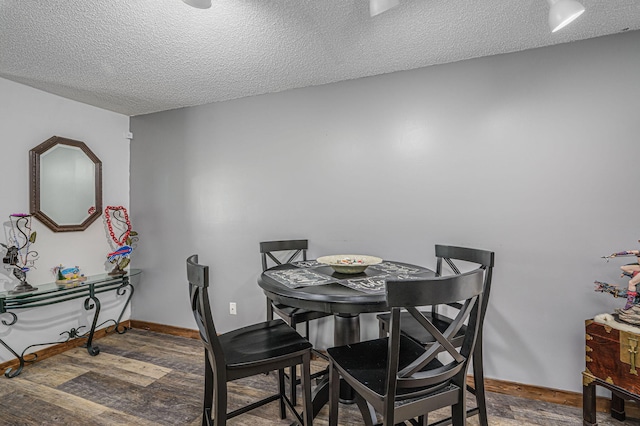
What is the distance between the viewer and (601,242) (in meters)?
1.97

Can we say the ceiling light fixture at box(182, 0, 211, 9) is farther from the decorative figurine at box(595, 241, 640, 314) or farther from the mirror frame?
the decorative figurine at box(595, 241, 640, 314)

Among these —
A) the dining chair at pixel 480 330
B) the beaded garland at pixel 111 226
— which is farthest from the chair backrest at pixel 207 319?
the beaded garland at pixel 111 226

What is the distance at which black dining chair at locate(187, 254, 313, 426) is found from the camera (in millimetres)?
1374

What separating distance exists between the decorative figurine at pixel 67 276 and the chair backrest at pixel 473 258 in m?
2.99

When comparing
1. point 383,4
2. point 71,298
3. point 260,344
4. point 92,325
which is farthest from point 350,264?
point 92,325

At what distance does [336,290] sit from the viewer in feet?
5.10

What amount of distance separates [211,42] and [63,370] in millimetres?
2722

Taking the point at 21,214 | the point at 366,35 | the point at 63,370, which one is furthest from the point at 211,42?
the point at 63,370

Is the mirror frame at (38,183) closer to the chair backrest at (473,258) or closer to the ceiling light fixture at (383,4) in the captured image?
the ceiling light fixture at (383,4)

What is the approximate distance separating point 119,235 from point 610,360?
412 centimetres

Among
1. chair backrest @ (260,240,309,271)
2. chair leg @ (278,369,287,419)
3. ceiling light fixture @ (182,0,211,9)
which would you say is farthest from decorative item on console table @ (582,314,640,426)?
ceiling light fixture @ (182,0,211,9)

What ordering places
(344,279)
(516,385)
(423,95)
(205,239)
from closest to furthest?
(344,279) < (516,385) < (423,95) < (205,239)

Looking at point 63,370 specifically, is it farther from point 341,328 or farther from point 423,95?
point 423,95

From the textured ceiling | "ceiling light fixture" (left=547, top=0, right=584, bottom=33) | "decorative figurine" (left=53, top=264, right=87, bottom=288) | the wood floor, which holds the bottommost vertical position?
the wood floor
